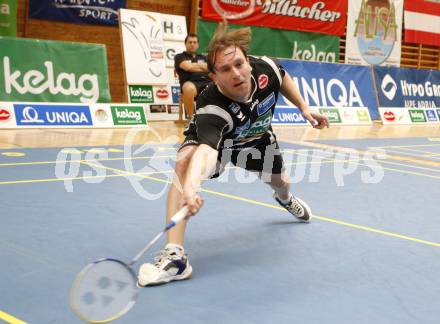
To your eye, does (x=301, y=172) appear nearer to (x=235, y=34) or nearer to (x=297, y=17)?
(x=235, y=34)

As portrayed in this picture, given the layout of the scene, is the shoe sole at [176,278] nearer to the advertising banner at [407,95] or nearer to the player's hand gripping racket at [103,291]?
the player's hand gripping racket at [103,291]

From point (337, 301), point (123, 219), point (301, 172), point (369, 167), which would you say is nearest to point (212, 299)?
point (337, 301)

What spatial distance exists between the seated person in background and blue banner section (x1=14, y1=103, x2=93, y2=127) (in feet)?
5.58

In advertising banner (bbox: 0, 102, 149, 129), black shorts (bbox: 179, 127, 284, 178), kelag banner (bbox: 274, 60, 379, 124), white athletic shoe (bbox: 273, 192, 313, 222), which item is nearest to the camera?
black shorts (bbox: 179, 127, 284, 178)

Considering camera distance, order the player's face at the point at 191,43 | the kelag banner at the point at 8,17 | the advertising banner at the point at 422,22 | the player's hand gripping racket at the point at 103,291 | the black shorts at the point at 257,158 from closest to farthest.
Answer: the player's hand gripping racket at the point at 103,291
the black shorts at the point at 257,158
the kelag banner at the point at 8,17
the player's face at the point at 191,43
the advertising banner at the point at 422,22

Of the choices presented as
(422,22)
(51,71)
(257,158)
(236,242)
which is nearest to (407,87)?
(422,22)

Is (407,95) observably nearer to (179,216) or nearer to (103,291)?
(179,216)

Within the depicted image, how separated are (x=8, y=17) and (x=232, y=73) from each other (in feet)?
28.8

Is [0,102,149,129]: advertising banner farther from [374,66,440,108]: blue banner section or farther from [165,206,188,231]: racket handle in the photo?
[165,206,188,231]: racket handle

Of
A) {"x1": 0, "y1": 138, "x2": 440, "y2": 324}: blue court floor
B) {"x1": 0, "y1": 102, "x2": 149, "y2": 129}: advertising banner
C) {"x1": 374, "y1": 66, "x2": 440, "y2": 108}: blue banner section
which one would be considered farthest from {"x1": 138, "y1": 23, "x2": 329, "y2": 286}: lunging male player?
{"x1": 374, "y1": 66, "x2": 440, "y2": 108}: blue banner section

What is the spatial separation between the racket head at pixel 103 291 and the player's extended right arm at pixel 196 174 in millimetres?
408

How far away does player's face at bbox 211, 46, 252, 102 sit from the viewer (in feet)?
10.7

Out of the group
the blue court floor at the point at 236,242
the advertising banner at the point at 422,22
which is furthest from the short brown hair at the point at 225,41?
the advertising banner at the point at 422,22

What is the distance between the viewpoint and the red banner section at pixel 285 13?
14109mm
